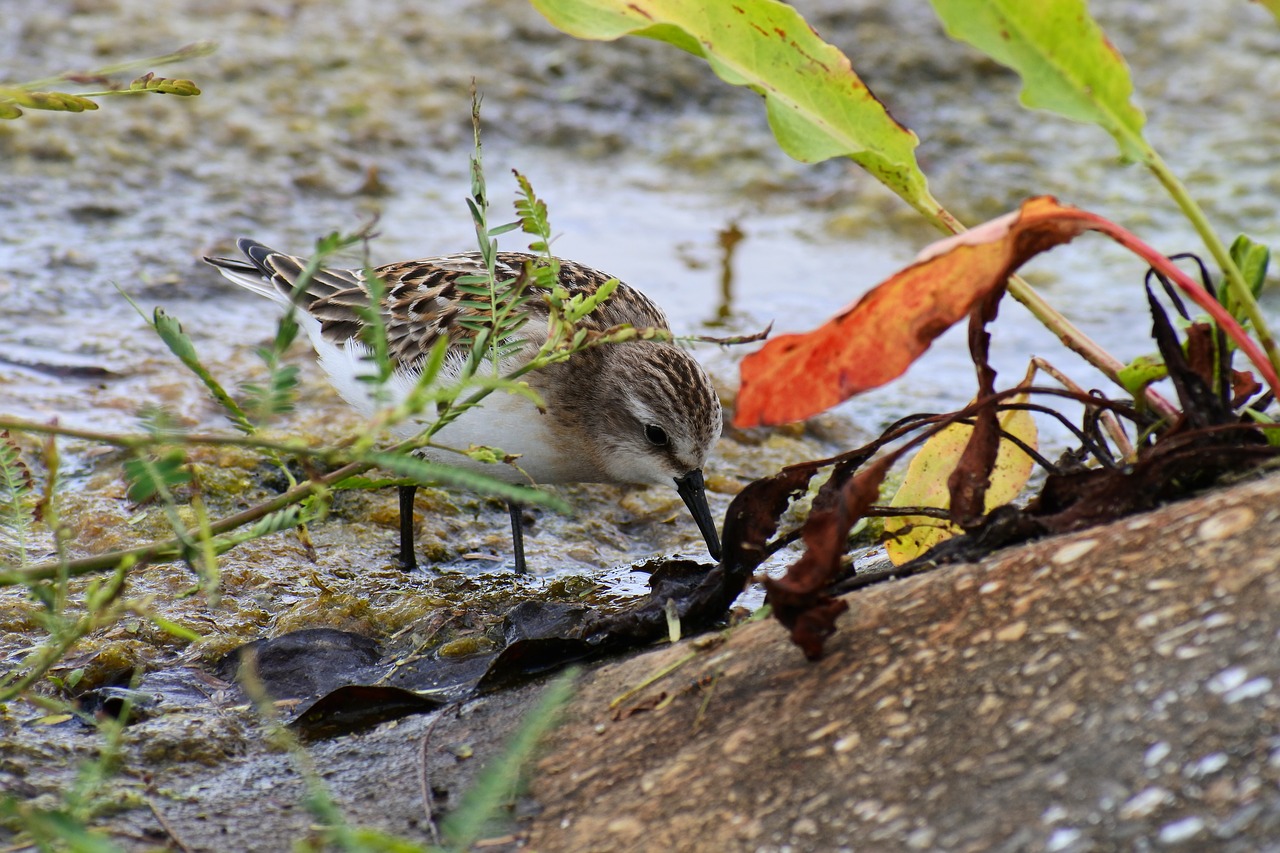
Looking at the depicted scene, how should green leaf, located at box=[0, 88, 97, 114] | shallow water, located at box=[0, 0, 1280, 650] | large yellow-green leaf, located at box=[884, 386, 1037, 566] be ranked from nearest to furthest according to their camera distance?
1. green leaf, located at box=[0, 88, 97, 114]
2. large yellow-green leaf, located at box=[884, 386, 1037, 566]
3. shallow water, located at box=[0, 0, 1280, 650]

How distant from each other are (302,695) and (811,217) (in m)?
5.51

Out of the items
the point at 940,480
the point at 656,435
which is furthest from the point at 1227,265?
the point at 656,435

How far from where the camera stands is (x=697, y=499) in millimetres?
4641

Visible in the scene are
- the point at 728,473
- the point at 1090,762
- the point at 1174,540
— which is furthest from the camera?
the point at 728,473

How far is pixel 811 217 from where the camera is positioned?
8.11 metres

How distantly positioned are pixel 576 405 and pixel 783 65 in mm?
1929

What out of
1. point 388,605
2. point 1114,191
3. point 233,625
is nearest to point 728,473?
point 388,605

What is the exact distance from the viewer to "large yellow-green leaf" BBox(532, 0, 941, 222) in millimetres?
2889

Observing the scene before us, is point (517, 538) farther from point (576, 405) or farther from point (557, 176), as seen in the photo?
point (557, 176)

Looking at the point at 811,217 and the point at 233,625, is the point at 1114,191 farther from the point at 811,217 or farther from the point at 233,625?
the point at 233,625

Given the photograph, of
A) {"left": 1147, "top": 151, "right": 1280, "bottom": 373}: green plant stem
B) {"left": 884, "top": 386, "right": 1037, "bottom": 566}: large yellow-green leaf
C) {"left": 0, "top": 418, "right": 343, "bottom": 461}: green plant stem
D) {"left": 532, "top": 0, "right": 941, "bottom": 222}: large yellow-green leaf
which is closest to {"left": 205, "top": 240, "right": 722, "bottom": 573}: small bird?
{"left": 884, "top": 386, "right": 1037, "bottom": 566}: large yellow-green leaf

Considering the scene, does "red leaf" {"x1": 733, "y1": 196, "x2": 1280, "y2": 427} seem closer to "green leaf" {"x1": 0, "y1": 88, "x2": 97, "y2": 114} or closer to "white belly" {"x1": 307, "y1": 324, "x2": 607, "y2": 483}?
"green leaf" {"x1": 0, "y1": 88, "x2": 97, "y2": 114}

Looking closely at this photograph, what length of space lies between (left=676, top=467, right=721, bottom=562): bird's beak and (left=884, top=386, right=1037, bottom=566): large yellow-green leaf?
4.80 feet

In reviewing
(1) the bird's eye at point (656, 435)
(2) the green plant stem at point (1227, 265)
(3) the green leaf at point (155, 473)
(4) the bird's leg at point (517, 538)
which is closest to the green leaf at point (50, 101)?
(3) the green leaf at point (155, 473)
